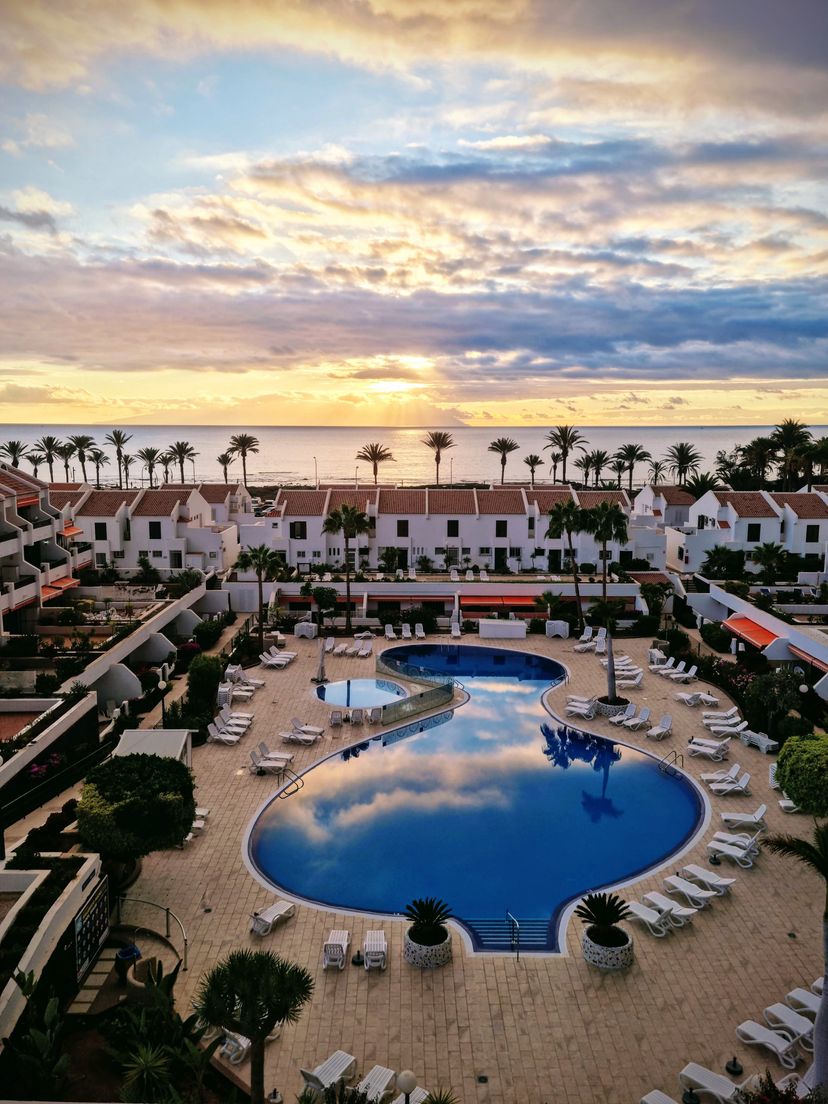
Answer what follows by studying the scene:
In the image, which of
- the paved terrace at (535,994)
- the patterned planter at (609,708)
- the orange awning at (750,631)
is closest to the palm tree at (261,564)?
the patterned planter at (609,708)

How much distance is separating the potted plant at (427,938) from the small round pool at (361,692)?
15.9 meters

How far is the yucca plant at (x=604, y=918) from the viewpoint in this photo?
16.8m

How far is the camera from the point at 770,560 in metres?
45.6

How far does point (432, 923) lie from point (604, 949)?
12.1ft

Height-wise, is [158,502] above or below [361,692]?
above

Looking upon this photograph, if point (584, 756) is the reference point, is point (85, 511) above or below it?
above

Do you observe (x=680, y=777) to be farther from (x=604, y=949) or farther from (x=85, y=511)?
(x=85, y=511)

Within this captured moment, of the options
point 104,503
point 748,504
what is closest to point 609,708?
point 748,504

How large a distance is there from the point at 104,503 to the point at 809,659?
1586 inches

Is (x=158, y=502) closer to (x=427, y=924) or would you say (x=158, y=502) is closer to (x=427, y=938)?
(x=427, y=924)

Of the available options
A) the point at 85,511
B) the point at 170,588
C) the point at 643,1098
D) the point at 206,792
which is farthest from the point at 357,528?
the point at 643,1098

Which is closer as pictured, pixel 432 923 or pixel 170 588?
pixel 432 923

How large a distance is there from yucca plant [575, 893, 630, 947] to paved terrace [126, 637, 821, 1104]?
0.61 metres

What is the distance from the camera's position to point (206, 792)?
2470cm
